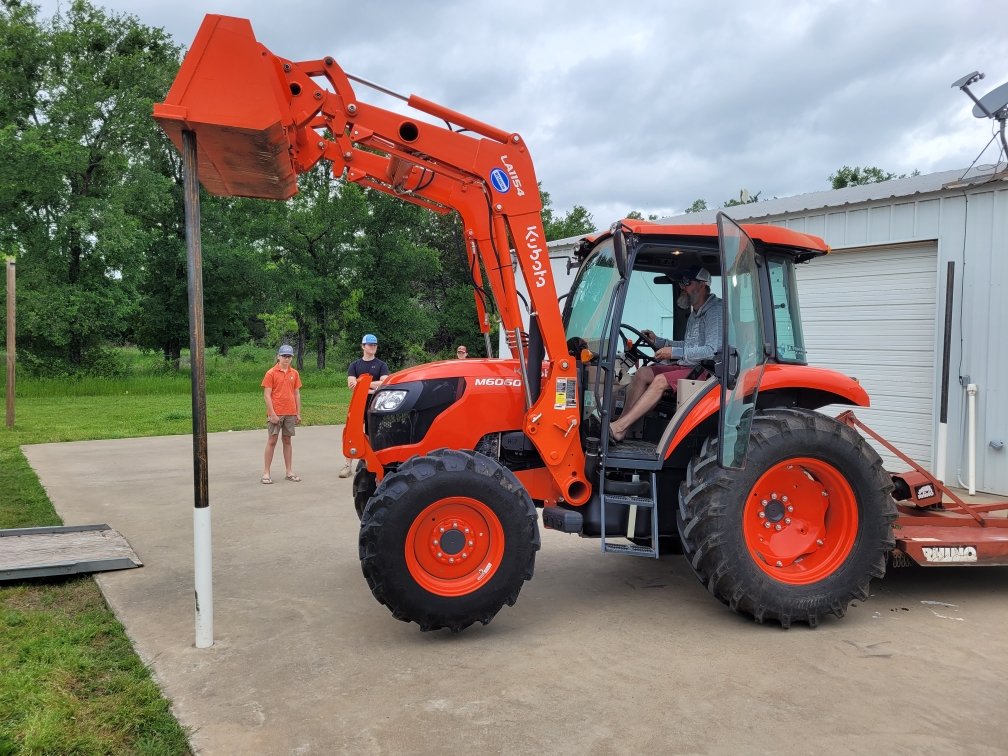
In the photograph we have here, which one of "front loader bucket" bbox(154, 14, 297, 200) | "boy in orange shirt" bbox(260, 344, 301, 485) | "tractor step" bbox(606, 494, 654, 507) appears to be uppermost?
"front loader bucket" bbox(154, 14, 297, 200)

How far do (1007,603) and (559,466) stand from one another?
3.18 metres

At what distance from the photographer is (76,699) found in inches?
138

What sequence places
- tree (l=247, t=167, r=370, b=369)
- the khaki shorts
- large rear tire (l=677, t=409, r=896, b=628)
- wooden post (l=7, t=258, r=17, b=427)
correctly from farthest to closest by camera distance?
tree (l=247, t=167, r=370, b=369) → wooden post (l=7, t=258, r=17, b=427) → the khaki shorts → large rear tire (l=677, t=409, r=896, b=628)

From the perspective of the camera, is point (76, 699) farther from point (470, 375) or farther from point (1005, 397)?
point (1005, 397)

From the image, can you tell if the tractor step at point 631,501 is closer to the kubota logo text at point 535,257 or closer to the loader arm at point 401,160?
the loader arm at point 401,160

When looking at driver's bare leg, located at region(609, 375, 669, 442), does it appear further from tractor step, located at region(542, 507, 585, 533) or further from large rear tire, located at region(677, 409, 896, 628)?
tractor step, located at region(542, 507, 585, 533)

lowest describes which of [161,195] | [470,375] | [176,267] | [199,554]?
[199,554]

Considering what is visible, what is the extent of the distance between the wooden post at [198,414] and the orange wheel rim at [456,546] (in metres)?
1.15

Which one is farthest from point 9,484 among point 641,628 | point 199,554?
point 641,628

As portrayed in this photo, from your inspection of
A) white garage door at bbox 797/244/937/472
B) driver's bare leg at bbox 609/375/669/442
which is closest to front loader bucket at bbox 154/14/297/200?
driver's bare leg at bbox 609/375/669/442

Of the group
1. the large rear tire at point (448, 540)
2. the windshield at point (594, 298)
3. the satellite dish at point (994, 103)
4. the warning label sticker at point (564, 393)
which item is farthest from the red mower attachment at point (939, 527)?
the satellite dish at point (994, 103)

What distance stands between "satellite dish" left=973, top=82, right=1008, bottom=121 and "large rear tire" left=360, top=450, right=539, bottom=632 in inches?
290

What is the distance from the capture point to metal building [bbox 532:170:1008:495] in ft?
26.5

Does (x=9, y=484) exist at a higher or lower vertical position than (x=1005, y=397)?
lower
